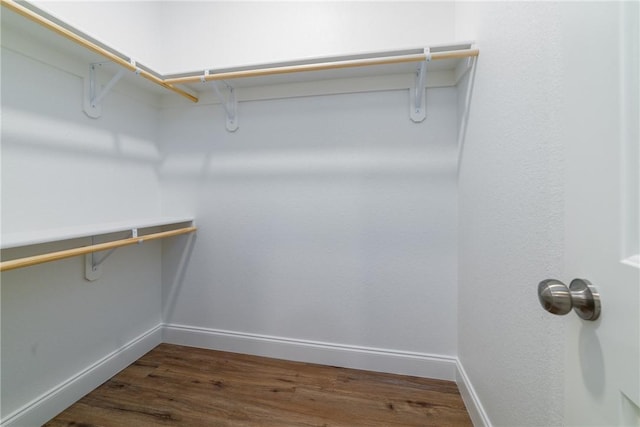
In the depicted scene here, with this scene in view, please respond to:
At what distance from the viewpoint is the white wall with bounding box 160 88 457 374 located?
140cm

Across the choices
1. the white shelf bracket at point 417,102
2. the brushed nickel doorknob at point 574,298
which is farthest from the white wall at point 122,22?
the brushed nickel doorknob at point 574,298

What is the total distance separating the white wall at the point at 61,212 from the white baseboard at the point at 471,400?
6.02ft

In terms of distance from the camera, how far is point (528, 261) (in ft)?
2.36

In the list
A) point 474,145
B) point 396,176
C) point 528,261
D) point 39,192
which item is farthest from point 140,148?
point 528,261

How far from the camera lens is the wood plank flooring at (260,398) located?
3.73 ft

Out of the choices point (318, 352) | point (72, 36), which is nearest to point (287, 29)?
point (72, 36)

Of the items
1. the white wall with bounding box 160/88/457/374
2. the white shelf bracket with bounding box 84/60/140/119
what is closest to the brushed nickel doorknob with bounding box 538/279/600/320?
the white wall with bounding box 160/88/457/374

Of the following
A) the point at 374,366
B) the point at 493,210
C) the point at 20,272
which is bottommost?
the point at 374,366

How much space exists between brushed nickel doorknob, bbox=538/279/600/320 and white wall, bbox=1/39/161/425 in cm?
158

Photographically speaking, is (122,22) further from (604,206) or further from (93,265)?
(604,206)

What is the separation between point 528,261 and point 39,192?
1874 millimetres

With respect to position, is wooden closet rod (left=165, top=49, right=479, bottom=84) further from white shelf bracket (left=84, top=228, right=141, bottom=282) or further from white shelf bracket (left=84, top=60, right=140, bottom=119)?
white shelf bracket (left=84, top=228, right=141, bottom=282)

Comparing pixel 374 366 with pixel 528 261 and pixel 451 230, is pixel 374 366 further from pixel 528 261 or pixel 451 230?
pixel 528 261

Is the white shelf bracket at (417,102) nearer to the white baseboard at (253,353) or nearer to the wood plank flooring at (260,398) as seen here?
the white baseboard at (253,353)
